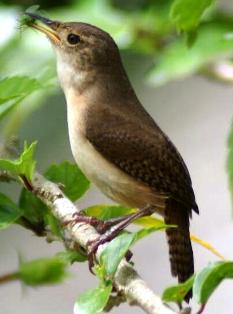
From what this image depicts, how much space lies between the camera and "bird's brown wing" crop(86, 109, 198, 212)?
2746 millimetres

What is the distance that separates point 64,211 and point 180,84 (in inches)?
176

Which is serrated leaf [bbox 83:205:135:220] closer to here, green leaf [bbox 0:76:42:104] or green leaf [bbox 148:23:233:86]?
green leaf [bbox 0:76:42:104]

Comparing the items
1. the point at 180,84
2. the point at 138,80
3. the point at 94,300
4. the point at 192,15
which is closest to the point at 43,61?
the point at 192,15

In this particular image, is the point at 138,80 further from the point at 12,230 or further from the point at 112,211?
the point at 112,211

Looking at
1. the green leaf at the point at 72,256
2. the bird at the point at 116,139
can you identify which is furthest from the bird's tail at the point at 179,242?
the green leaf at the point at 72,256

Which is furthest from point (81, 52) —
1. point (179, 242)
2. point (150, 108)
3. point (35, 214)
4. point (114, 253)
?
point (150, 108)

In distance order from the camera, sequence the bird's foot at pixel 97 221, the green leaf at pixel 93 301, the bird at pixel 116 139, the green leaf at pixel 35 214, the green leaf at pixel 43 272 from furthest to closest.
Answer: the bird at pixel 116 139, the green leaf at pixel 35 214, the bird's foot at pixel 97 221, the green leaf at pixel 43 272, the green leaf at pixel 93 301

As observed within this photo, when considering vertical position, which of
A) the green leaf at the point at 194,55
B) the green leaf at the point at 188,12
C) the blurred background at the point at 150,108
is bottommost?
the blurred background at the point at 150,108

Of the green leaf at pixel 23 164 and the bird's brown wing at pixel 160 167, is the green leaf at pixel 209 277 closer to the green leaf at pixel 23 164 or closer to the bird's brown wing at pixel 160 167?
the green leaf at pixel 23 164

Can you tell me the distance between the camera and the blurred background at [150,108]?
3.02 meters

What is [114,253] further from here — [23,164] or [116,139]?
[116,139]

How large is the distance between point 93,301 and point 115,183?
1018 mm

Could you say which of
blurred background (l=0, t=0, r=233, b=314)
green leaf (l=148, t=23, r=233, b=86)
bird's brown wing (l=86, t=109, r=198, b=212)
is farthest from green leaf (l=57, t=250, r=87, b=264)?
green leaf (l=148, t=23, r=233, b=86)

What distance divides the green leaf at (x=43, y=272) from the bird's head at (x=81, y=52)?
1115mm
